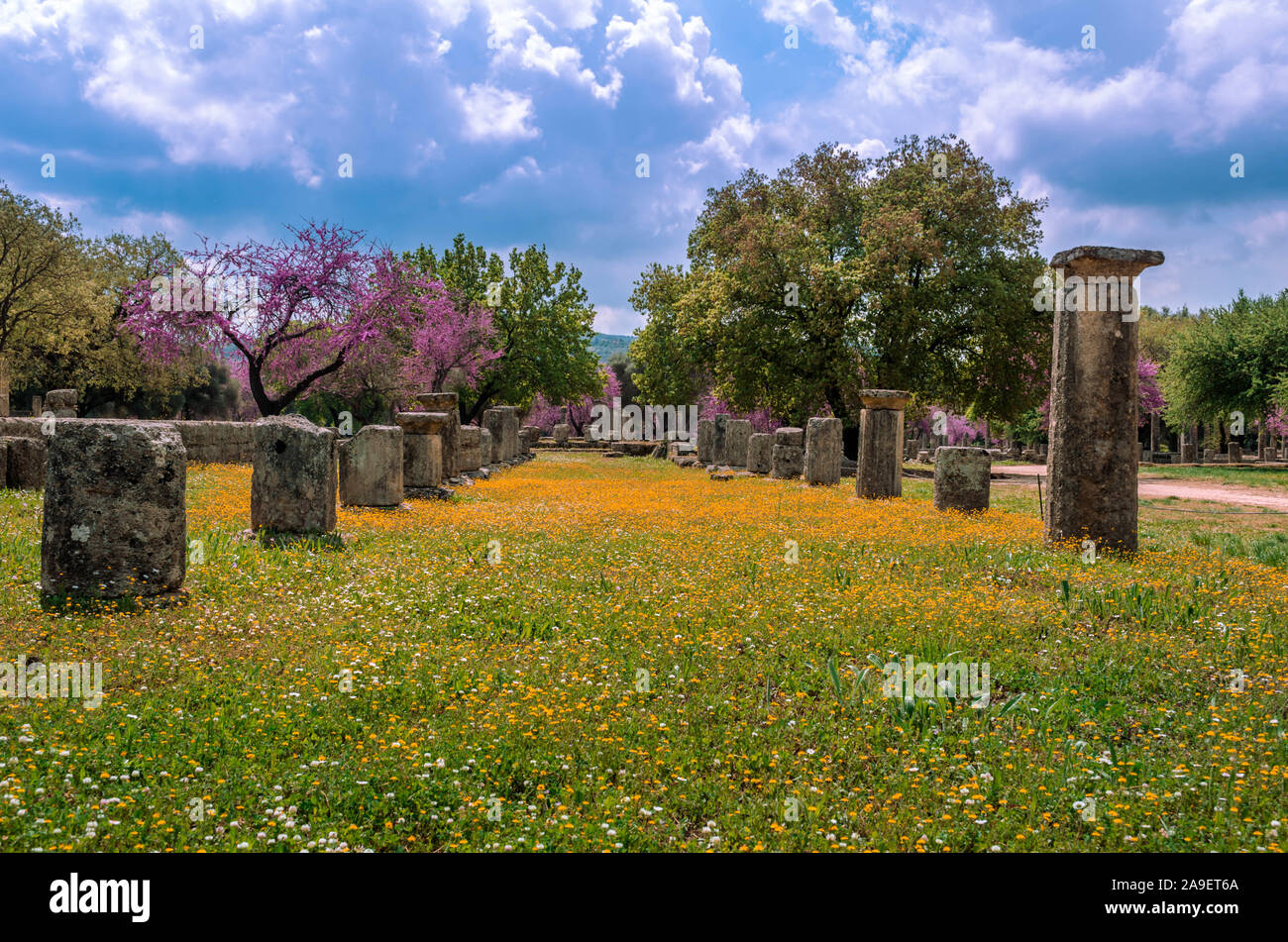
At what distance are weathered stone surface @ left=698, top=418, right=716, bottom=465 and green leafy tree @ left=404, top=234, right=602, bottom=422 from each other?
1093 cm

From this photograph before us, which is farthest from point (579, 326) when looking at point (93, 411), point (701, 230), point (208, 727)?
point (208, 727)

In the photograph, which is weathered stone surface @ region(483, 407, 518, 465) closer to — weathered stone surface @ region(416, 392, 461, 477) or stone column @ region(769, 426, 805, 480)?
weathered stone surface @ region(416, 392, 461, 477)

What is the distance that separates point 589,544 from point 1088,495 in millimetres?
6209

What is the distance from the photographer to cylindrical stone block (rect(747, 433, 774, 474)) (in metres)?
24.8

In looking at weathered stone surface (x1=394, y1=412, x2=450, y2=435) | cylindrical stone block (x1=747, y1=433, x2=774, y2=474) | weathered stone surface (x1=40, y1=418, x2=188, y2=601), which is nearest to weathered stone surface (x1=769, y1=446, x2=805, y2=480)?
cylindrical stone block (x1=747, y1=433, x2=774, y2=474)

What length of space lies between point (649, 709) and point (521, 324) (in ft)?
115

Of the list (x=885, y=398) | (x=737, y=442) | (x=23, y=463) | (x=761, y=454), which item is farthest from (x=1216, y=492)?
(x=23, y=463)

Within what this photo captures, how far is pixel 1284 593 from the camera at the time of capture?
750 cm

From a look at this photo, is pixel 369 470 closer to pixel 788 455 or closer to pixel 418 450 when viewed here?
pixel 418 450

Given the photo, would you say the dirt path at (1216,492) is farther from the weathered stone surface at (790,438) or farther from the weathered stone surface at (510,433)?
the weathered stone surface at (510,433)

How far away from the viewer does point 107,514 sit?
6.23 metres

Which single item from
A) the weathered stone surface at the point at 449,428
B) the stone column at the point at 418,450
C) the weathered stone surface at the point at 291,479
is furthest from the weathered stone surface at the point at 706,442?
the weathered stone surface at the point at 291,479
